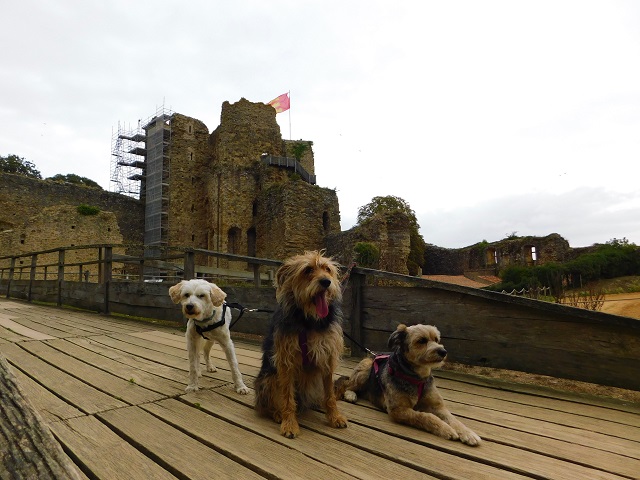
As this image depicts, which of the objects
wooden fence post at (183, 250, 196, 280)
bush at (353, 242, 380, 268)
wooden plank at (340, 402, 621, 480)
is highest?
bush at (353, 242, 380, 268)

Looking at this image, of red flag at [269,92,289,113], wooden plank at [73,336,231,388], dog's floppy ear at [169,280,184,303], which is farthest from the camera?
red flag at [269,92,289,113]

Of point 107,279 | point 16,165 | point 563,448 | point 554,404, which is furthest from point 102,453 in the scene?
point 16,165

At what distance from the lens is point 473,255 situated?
2839cm

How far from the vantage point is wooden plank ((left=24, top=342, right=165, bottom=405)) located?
2.59 m

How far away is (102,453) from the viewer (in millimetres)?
1727

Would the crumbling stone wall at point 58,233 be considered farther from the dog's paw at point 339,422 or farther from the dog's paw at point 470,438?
the dog's paw at point 470,438

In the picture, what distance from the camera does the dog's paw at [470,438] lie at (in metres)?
1.84

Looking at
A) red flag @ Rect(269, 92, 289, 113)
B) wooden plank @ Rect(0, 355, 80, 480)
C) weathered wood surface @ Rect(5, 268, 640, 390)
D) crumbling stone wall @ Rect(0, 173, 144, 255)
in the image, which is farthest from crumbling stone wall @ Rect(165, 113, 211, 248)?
wooden plank @ Rect(0, 355, 80, 480)

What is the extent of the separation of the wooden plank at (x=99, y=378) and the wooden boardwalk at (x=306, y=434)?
0.01 metres

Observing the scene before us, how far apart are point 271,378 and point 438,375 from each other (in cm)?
176

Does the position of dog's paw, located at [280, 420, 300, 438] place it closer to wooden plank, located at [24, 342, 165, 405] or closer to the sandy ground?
wooden plank, located at [24, 342, 165, 405]

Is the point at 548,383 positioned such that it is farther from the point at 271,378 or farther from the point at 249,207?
the point at 249,207

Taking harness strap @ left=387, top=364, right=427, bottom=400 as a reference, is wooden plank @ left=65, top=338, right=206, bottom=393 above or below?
below

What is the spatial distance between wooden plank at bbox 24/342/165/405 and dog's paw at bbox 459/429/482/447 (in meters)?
1.99
